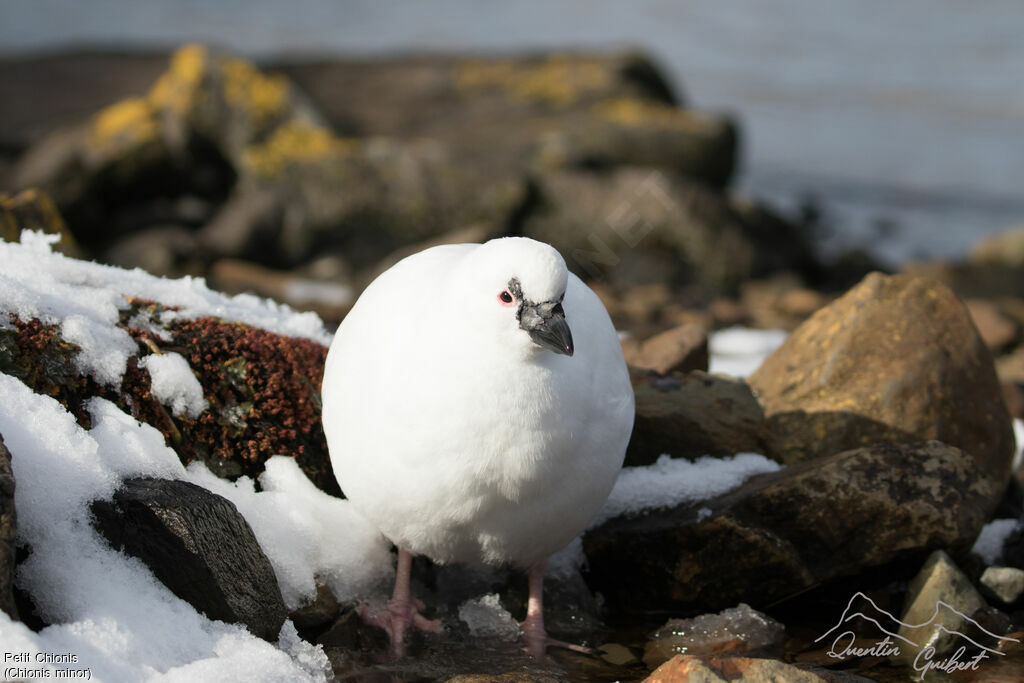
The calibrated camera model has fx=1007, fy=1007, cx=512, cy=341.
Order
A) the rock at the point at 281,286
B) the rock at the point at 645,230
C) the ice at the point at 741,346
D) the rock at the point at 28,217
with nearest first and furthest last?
the rock at the point at 28,217
the ice at the point at 741,346
the rock at the point at 281,286
the rock at the point at 645,230

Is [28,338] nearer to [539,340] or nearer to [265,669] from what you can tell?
[265,669]

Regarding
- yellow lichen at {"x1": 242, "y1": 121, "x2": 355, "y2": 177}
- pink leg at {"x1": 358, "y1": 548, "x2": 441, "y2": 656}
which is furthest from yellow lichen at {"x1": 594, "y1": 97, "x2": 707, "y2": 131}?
pink leg at {"x1": 358, "y1": 548, "x2": 441, "y2": 656}

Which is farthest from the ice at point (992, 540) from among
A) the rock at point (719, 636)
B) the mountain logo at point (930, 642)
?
the rock at point (719, 636)

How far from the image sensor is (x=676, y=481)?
16.9 feet

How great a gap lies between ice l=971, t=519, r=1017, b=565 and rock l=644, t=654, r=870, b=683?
2007 mm

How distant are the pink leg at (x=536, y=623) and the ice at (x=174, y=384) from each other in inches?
68.2

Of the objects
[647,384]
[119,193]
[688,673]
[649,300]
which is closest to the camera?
[688,673]

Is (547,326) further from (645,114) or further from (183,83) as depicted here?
(183,83)

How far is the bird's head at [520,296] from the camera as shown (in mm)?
3693

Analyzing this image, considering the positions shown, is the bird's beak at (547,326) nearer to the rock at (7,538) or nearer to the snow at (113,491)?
the snow at (113,491)

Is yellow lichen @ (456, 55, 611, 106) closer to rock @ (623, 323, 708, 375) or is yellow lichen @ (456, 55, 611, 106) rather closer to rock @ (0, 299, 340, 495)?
rock @ (623, 323, 708, 375)

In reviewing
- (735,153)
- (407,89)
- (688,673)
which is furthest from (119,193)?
(688,673)

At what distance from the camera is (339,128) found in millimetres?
14211

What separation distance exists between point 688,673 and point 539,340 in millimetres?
1278
